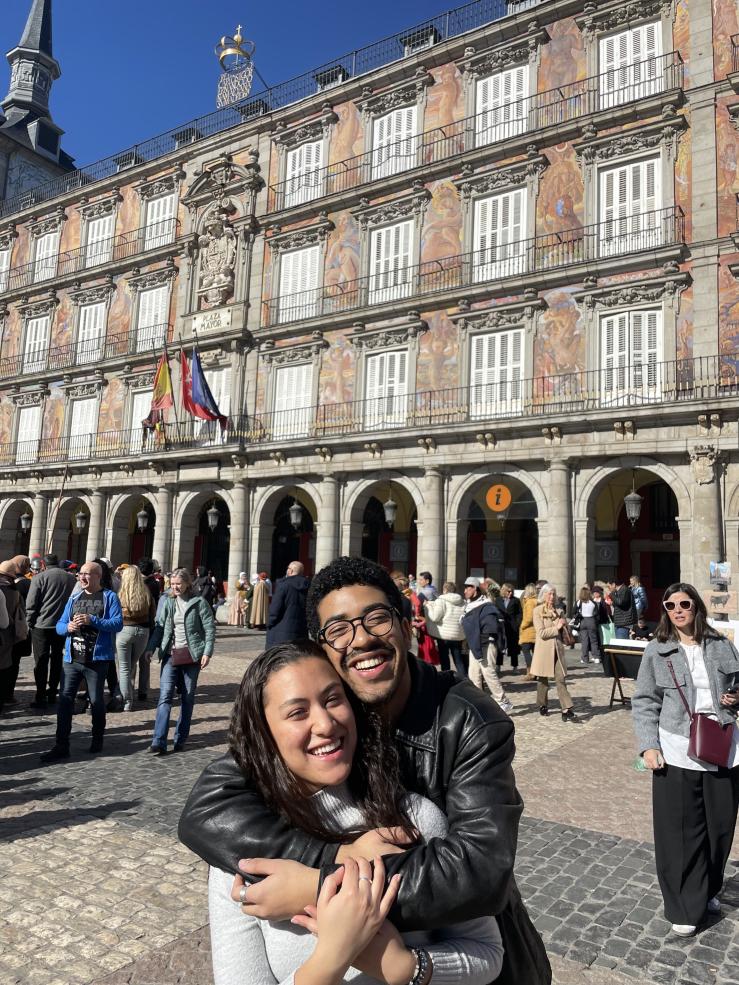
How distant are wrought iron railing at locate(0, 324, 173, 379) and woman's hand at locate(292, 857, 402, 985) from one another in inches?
996

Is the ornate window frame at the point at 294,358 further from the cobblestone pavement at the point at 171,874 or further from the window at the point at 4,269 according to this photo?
the window at the point at 4,269

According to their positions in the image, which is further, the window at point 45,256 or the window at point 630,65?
the window at point 45,256

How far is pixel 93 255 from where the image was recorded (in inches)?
1115

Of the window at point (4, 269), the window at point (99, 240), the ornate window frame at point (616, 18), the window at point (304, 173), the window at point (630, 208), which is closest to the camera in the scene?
the window at point (630, 208)

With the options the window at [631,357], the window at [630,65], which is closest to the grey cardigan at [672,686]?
the window at [631,357]

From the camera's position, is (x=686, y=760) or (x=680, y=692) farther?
(x=680, y=692)

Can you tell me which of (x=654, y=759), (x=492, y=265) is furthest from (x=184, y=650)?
(x=492, y=265)

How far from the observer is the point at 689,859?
374 centimetres

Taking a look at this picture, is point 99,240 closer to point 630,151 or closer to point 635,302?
point 630,151

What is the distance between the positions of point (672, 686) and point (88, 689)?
18.1ft

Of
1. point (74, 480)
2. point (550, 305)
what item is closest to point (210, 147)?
point (74, 480)

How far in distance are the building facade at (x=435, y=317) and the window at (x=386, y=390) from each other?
92mm

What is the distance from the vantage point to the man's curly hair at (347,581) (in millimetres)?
1947

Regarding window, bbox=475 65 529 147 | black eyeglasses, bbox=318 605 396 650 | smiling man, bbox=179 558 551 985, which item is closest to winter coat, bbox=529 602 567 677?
smiling man, bbox=179 558 551 985
